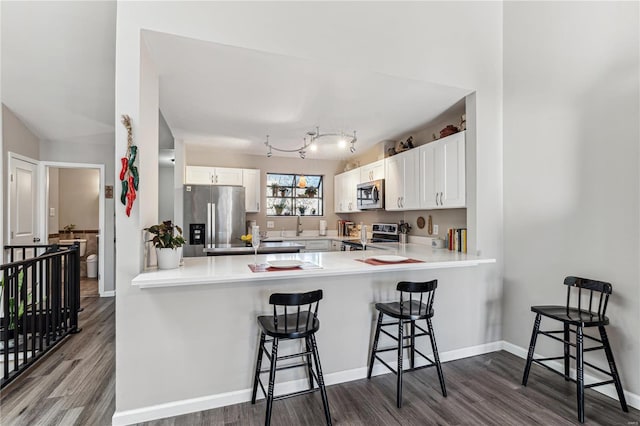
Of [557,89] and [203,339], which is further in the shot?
[557,89]

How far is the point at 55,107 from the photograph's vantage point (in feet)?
13.0

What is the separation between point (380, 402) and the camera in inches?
86.7

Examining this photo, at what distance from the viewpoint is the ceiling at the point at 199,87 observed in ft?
7.91

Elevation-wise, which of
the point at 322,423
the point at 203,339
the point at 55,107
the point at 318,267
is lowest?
the point at 322,423

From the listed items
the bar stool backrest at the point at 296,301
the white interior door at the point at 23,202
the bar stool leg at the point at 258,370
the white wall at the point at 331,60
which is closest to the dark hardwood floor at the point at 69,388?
the white wall at the point at 331,60

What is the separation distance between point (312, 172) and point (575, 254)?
4333 mm

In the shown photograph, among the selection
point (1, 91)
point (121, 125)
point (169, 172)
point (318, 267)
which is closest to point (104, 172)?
point (1, 91)

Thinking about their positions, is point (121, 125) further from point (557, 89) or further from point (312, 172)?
point (312, 172)

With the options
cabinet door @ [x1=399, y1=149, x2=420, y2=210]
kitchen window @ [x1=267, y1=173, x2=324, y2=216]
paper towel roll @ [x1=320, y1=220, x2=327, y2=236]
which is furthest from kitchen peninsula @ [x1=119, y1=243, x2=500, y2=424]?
kitchen window @ [x1=267, y1=173, x2=324, y2=216]

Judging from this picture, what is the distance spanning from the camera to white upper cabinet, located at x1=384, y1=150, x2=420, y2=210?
375 cm

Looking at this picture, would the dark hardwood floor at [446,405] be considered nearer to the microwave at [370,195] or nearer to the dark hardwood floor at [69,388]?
the dark hardwood floor at [69,388]

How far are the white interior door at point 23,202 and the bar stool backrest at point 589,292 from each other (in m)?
5.98

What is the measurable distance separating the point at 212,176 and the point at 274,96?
2.62m

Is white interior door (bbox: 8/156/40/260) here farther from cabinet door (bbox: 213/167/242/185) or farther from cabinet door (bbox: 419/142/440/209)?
cabinet door (bbox: 419/142/440/209)
